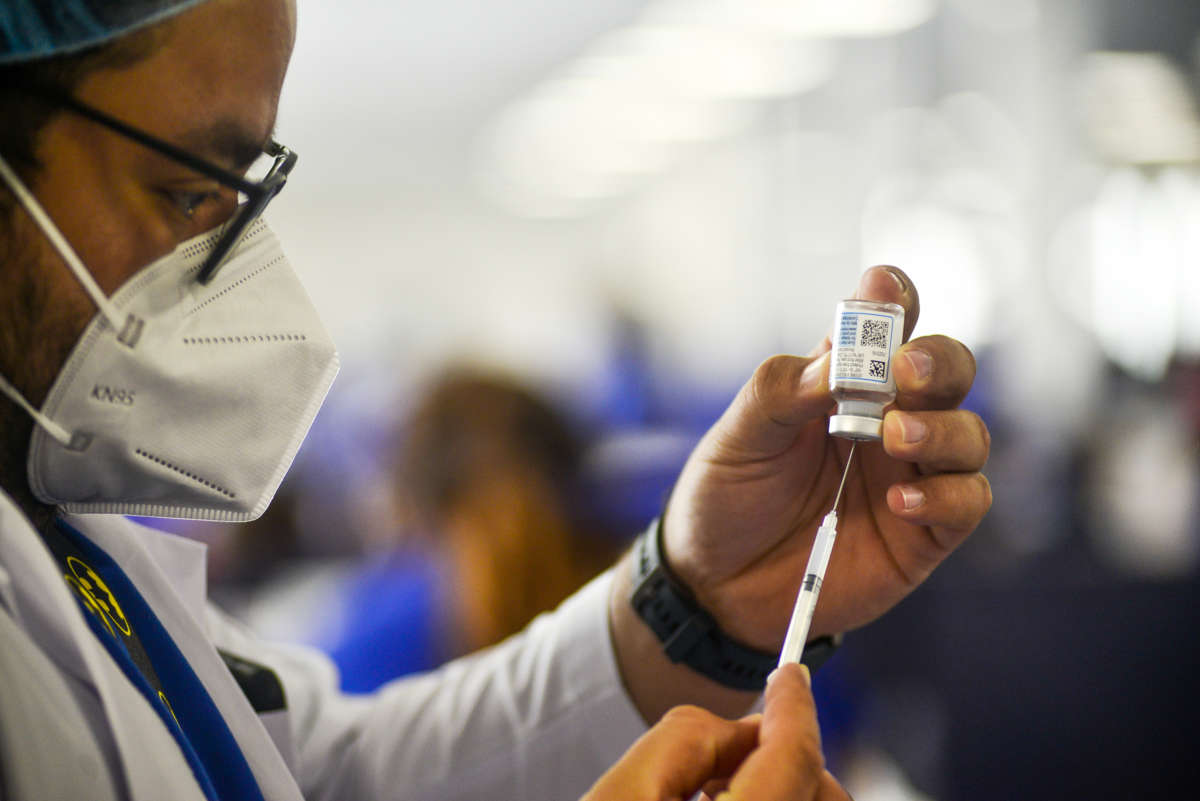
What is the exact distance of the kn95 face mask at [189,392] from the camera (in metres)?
0.84

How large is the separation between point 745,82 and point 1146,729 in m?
5.75

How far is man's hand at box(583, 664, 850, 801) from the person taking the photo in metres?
0.62

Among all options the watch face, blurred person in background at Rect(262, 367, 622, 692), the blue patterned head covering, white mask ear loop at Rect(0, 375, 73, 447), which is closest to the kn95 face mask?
white mask ear loop at Rect(0, 375, 73, 447)

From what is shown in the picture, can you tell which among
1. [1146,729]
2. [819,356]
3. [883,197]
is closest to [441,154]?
[883,197]

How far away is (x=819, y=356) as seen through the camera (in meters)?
0.94

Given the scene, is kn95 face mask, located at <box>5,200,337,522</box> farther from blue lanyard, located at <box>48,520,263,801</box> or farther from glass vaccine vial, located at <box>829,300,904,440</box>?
glass vaccine vial, located at <box>829,300,904,440</box>

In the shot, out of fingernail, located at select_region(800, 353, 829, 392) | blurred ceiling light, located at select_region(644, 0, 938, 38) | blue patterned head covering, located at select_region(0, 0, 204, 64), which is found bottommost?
fingernail, located at select_region(800, 353, 829, 392)

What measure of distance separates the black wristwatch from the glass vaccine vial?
1.13ft

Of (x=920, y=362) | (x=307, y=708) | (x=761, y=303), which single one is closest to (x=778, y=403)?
(x=920, y=362)

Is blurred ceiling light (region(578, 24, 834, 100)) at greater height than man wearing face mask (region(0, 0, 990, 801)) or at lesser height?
greater

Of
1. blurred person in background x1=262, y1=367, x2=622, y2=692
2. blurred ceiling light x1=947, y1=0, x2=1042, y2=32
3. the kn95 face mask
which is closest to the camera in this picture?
the kn95 face mask

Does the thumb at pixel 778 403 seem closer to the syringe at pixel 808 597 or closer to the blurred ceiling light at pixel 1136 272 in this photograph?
the syringe at pixel 808 597

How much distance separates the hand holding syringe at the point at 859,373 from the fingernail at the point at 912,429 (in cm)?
3

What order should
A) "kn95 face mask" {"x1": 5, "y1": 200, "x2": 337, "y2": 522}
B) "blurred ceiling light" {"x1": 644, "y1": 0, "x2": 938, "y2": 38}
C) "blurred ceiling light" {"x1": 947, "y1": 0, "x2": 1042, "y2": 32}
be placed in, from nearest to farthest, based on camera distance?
"kn95 face mask" {"x1": 5, "y1": 200, "x2": 337, "y2": 522}
"blurred ceiling light" {"x1": 947, "y1": 0, "x2": 1042, "y2": 32}
"blurred ceiling light" {"x1": 644, "y1": 0, "x2": 938, "y2": 38}
